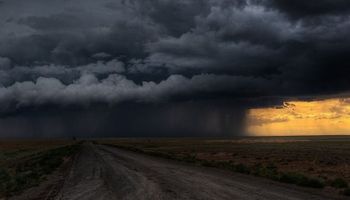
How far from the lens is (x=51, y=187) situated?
76.6 ft

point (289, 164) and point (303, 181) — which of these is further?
point (289, 164)

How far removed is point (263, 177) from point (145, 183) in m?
8.74

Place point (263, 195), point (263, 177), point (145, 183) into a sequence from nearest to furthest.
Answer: point (263, 195), point (145, 183), point (263, 177)

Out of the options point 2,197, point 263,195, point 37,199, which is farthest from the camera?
point 2,197

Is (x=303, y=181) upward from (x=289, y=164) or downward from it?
downward

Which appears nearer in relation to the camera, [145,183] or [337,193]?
[337,193]

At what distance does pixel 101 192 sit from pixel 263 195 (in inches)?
293

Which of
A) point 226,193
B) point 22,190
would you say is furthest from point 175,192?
point 22,190

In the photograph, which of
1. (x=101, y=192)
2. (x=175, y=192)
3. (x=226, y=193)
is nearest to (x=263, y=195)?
(x=226, y=193)

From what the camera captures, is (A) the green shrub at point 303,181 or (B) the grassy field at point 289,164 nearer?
(A) the green shrub at point 303,181

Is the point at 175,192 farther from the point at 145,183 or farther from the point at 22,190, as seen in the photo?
the point at 22,190

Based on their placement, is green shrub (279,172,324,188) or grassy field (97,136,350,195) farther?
grassy field (97,136,350,195)

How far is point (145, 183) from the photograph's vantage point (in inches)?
892

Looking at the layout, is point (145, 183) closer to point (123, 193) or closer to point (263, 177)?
point (123, 193)
